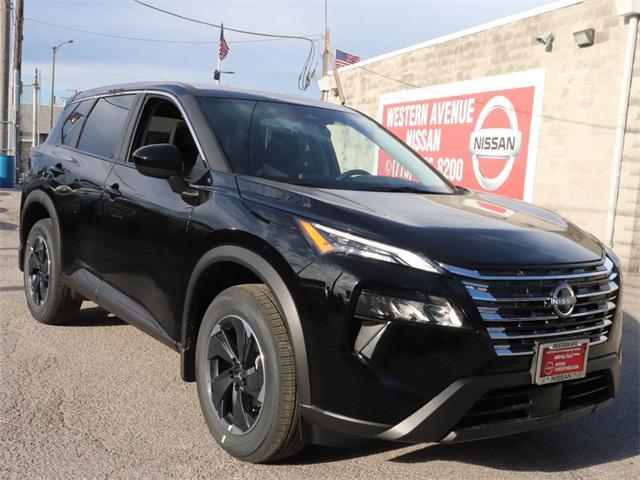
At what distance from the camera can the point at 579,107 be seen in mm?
10727

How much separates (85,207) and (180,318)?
4.78 feet

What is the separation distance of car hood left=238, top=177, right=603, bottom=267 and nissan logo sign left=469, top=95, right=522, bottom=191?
358 inches

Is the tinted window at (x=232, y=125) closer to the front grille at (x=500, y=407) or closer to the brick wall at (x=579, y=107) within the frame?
the front grille at (x=500, y=407)

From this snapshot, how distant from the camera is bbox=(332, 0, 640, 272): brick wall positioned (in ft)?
32.2

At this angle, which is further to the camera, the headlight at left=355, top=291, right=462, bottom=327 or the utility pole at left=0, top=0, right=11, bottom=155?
the utility pole at left=0, top=0, right=11, bottom=155

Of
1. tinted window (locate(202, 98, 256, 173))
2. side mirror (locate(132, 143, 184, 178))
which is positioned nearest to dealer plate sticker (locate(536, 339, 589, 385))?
tinted window (locate(202, 98, 256, 173))

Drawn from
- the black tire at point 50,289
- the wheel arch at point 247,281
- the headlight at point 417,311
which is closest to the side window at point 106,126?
the black tire at point 50,289

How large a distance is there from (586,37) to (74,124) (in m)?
8.27

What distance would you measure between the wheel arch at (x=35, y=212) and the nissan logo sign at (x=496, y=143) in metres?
8.96

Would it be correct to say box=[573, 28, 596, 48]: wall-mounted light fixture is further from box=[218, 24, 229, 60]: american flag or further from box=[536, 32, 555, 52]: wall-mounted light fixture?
box=[218, 24, 229, 60]: american flag

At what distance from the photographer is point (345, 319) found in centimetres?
258

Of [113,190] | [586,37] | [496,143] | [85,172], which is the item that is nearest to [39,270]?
[85,172]

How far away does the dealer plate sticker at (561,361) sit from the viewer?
2.70 meters

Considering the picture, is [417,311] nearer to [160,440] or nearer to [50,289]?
[160,440]
